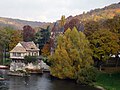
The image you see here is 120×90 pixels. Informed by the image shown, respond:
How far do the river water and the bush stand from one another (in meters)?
1.53

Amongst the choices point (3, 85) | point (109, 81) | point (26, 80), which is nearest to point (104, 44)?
point (109, 81)

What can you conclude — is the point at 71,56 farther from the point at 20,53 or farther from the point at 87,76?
the point at 20,53

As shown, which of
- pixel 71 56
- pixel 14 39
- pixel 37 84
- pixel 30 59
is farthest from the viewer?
pixel 14 39

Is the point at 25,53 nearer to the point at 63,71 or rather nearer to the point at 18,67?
the point at 18,67

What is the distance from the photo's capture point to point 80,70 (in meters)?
60.2

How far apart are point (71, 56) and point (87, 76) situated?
24.1 ft

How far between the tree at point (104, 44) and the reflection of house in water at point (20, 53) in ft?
60.1

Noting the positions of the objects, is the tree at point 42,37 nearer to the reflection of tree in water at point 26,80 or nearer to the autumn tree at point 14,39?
the autumn tree at point 14,39

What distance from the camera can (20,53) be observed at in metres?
80.9

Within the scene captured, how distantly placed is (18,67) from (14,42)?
677 inches

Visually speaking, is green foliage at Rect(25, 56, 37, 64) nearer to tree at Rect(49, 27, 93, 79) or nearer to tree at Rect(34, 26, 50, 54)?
tree at Rect(49, 27, 93, 79)

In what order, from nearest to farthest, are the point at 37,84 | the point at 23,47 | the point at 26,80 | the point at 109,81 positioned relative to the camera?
the point at 37,84 < the point at 109,81 < the point at 26,80 < the point at 23,47

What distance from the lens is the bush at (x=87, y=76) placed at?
58.6m

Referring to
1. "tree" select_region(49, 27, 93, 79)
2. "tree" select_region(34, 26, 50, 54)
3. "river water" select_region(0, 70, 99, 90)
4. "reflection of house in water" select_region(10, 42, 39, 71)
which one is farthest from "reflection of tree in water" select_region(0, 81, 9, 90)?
"tree" select_region(34, 26, 50, 54)
